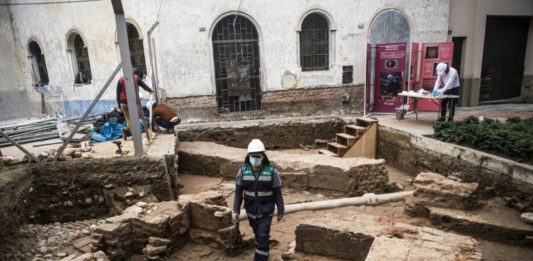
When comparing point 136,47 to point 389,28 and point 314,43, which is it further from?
point 389,28

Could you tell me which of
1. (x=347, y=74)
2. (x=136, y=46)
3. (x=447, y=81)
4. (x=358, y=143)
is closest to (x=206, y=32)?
(x=136, y=46)

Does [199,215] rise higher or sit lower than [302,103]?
lower

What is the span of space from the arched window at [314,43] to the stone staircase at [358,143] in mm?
4447

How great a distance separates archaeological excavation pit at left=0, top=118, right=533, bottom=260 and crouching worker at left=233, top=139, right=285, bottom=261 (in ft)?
1.52

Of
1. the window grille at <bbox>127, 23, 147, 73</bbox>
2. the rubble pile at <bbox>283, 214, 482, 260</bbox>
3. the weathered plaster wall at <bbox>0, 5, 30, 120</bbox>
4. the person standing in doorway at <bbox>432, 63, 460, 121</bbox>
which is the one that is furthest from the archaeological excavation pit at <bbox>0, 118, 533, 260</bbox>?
the weathered plaster wall at <bbox>0, 5, 30, 120</bbox>

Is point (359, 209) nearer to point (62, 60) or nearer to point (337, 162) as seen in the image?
point (337, 162)

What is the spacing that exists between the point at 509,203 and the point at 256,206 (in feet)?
15.0

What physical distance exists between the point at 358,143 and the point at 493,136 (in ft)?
11.2

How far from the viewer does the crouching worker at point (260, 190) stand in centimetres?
455

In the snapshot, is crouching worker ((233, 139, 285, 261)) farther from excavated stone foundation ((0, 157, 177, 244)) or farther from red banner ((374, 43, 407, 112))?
red banner ((374, 43, 407, 112))

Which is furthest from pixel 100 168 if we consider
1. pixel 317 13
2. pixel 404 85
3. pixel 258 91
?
pixel 404 85

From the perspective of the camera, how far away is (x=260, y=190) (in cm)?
457

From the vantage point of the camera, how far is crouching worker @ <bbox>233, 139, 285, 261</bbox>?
455cm

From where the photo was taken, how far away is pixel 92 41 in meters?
13.1
